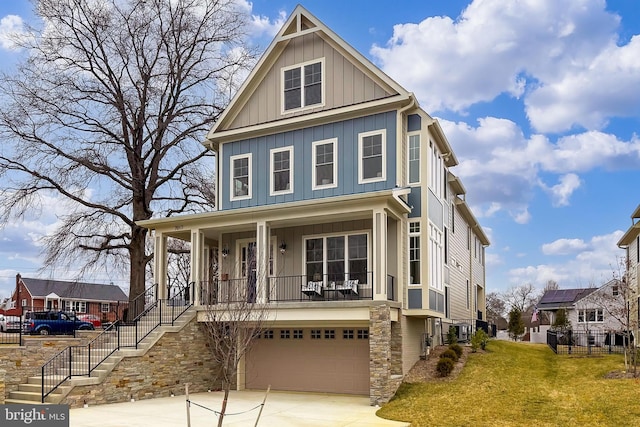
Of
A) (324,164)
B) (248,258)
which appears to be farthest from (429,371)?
(324,164)

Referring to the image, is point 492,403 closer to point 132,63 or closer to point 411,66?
point 411,66

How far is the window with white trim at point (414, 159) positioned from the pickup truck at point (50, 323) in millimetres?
16362

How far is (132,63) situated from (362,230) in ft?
46.5

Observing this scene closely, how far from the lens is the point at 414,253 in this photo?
1845cm

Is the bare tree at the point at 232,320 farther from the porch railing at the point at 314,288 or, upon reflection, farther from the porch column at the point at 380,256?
the porch column at the point at 380,256

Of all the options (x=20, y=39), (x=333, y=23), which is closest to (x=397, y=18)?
(x=333, y=23)

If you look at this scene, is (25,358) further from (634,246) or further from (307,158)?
(634,246)

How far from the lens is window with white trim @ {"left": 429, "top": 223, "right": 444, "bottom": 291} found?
1875 centimetres

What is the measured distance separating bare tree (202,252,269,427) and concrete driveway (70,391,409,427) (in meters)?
0.79

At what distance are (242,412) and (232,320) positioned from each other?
306 cm

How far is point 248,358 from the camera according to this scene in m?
20.2

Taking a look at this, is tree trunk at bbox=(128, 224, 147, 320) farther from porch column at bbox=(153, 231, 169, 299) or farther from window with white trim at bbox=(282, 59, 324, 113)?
window with white trim at bbox=(282, 59, 324, 113)

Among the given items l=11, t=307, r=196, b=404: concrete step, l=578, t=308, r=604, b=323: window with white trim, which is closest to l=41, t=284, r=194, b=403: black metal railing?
l=11, t=307, r=196, b=404: concrete step

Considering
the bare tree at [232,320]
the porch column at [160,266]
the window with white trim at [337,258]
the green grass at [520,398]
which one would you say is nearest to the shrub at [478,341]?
the green grass at [520,398]
